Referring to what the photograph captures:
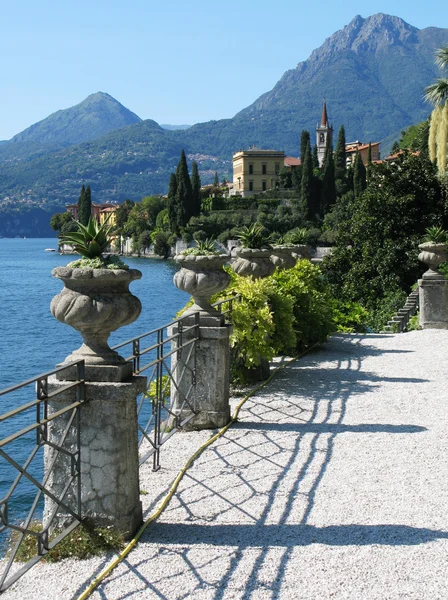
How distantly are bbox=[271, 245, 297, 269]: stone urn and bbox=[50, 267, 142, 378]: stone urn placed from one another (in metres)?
8.99

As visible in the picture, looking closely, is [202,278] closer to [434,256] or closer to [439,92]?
[434,256]

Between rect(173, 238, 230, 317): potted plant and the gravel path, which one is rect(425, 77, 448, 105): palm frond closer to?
the gravel path

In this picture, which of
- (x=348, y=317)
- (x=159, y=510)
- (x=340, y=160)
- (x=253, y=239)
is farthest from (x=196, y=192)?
(x=159, y=510)

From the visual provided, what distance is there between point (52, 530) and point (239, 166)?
139 metres

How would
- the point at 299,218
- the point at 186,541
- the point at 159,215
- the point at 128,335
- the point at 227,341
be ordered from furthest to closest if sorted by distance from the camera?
the point at 159,215, the point at 299,218, the point at 128,335, the point at 227,341, the point at 186,541

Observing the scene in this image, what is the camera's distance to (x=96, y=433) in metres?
4.83

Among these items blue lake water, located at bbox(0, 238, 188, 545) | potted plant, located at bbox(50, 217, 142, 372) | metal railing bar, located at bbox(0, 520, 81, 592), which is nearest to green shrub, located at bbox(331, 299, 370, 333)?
blue lake water, located at bbox(0, 238, 188, 545)

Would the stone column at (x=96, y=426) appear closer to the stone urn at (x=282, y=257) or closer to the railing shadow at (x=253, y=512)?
the railing shadow at (x=253, y=512)

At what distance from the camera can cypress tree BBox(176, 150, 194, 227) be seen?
96.8 meters

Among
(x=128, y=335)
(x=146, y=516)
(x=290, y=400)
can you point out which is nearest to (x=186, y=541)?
(x=146, y=516)

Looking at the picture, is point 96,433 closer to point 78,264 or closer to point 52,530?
point 52,530

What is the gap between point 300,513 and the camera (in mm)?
5234

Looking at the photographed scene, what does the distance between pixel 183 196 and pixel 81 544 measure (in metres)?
95.5

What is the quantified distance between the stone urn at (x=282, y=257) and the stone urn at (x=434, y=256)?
3.74m
